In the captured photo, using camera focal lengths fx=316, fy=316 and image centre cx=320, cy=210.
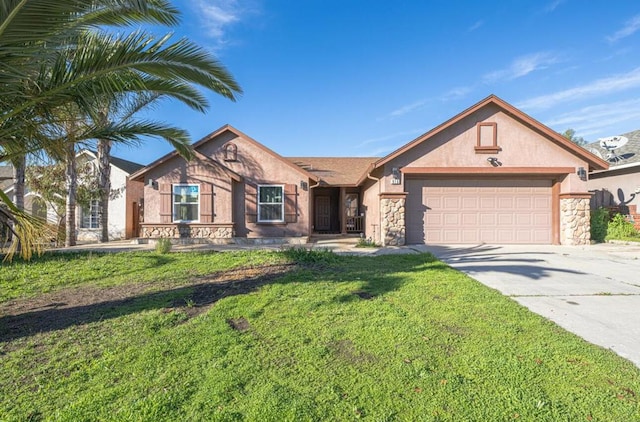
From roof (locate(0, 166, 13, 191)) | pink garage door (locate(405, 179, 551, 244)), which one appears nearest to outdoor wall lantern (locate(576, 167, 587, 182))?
pink garage door (locate(405, 179, 551, 244))

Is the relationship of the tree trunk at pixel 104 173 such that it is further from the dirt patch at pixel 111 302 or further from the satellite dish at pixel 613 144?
the satellite dish at pixel 613 144

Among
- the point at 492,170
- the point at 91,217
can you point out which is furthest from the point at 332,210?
the point at 91,217

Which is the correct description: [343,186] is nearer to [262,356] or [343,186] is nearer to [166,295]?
[166,295]

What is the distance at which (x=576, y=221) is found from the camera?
37.8ft

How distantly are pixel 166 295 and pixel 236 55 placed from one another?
10.3m

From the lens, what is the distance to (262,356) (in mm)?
3174

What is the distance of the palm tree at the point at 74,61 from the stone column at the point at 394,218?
7560 mm

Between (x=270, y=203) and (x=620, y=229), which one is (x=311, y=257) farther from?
(x=620, y=229)

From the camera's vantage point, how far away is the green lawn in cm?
238

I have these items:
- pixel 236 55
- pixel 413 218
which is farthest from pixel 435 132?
pixel 236 55

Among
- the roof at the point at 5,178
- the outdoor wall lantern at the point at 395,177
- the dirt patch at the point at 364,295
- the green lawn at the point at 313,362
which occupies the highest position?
the roof at the point at 5,178

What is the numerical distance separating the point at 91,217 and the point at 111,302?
14.2m

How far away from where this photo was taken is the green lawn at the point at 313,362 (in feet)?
→ 7.80

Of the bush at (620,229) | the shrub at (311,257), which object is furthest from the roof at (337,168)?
the bush at (620,229)
